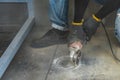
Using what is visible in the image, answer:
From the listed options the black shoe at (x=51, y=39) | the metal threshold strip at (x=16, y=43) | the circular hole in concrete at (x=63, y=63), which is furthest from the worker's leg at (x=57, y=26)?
the circular hole in concrete at (x=63, y=63)

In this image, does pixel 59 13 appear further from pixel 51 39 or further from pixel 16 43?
pixel 16 43

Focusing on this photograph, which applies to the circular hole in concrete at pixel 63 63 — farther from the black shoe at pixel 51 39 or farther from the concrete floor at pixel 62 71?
the black shoe at pixel 51 39

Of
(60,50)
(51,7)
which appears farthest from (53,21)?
(60,50)

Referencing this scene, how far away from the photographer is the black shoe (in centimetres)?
169

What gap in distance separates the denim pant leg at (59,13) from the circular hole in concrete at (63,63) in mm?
294

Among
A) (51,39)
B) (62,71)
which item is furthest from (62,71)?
(51,39)

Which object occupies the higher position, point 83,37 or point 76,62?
point 83,37

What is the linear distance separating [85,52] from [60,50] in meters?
0.18

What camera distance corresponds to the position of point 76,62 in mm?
1450

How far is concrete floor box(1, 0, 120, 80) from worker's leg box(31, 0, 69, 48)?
0.05 meters

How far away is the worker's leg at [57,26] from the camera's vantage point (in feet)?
5.44

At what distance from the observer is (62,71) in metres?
1.40

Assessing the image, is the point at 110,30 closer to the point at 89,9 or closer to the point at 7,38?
the point at 89,9

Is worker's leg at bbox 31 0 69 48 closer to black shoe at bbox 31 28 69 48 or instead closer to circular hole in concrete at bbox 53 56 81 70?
black shoe at bbox 31 28 69 48
